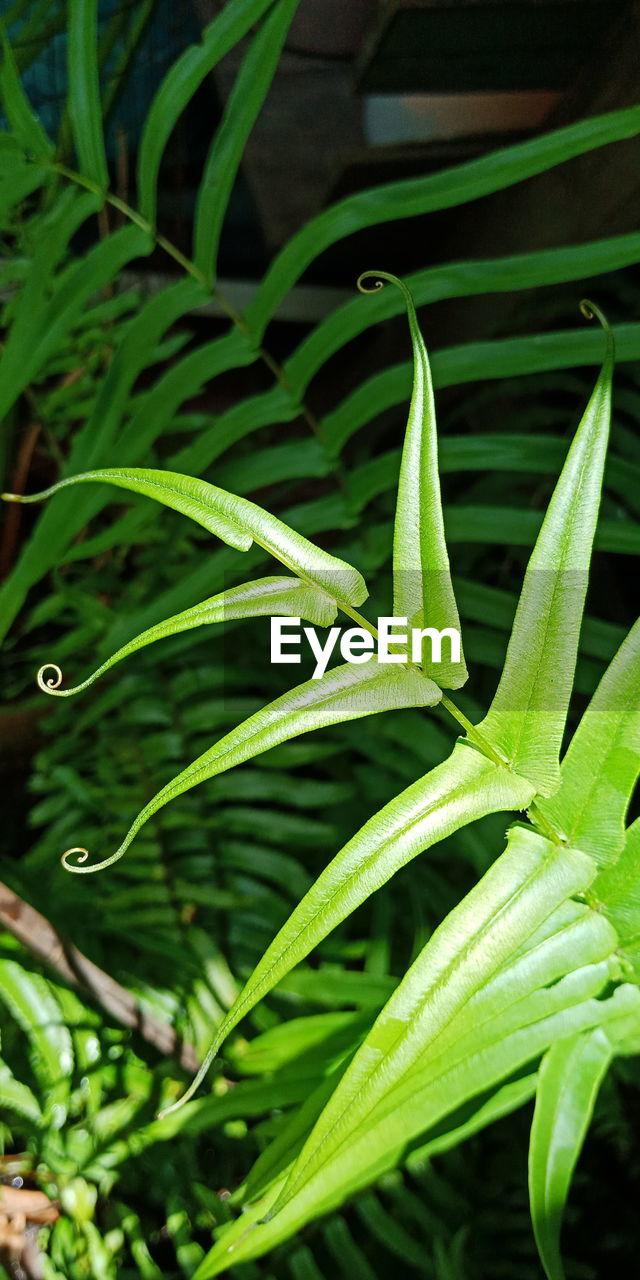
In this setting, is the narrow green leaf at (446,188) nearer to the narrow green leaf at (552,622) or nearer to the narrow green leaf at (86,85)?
the narrow green leaf at (86,85)

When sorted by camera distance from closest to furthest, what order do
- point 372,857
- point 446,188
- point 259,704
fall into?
point 372,857
point 446,188
point 259,704

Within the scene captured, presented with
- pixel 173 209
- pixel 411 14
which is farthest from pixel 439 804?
pixel 173 209

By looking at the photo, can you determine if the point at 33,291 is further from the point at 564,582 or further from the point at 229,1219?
the point at 229,1219

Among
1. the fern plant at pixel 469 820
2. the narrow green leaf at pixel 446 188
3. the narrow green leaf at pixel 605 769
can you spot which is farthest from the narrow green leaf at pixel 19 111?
the narrow green leaf at pixel 605 769

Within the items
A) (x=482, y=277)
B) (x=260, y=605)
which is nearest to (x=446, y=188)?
(x=482, y=277)

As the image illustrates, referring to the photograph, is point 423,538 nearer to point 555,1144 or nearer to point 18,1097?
point 555,1144

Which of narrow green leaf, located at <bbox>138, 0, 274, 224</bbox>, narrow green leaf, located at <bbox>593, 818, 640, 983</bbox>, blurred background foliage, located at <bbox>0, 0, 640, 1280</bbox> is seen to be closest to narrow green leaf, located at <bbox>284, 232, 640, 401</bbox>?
blurred background foliage, located at <bbox>0, 0, 640, 1280</bbox>
